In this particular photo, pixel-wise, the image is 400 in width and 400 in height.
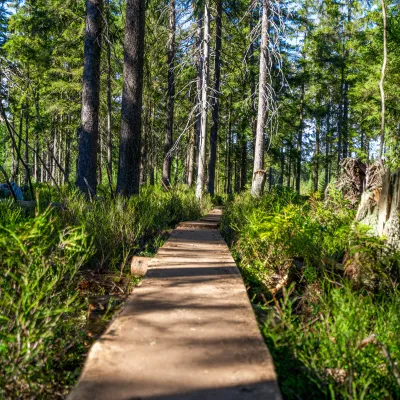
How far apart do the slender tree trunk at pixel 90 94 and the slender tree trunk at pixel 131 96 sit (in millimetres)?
1089

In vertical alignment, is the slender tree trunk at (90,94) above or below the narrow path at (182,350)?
above

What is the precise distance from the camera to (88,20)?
9602 millimetres

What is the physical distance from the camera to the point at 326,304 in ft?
8.68

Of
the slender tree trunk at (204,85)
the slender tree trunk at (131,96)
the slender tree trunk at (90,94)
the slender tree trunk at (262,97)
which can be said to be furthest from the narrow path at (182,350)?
the slender tree trunk at (204,85)

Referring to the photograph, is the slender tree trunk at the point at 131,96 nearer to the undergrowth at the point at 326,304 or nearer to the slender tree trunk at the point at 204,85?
the undergrowth at the point at 326,304

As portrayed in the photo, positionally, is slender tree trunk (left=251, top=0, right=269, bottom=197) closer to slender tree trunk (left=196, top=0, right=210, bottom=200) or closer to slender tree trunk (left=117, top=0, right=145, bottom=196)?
slender tree trunk (left=196, top=0, right=210, bottom=200)

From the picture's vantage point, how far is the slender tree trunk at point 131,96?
886 centimetres

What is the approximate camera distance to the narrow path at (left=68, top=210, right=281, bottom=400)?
163 centimetres

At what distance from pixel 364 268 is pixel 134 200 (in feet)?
17.5

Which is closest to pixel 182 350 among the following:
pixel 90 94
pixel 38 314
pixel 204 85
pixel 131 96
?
pixel 38 314

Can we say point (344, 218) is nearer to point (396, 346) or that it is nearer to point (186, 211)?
point (396, 346)

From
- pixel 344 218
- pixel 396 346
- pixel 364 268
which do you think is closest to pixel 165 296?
pixel 396 346

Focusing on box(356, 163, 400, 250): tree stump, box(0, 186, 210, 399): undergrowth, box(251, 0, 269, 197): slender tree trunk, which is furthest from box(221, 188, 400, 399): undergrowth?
box(251, 0, 269, 197): slender tree trunk

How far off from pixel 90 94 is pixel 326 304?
28.7 ft
